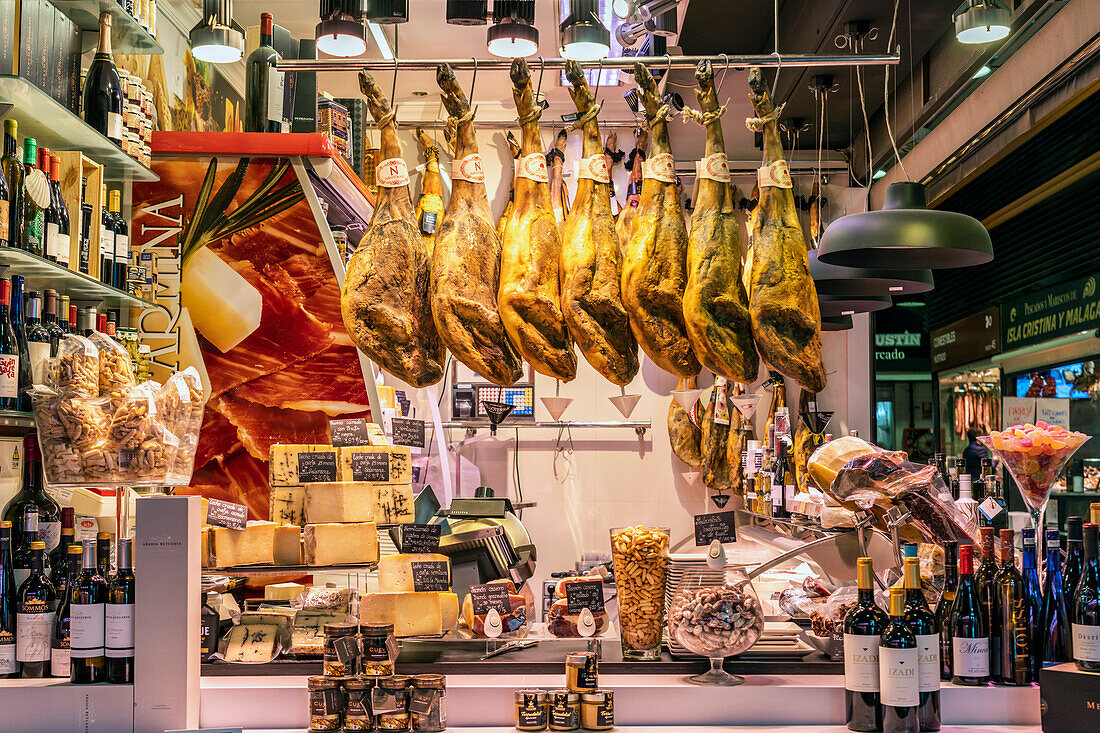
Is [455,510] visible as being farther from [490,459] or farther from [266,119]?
[490,459]

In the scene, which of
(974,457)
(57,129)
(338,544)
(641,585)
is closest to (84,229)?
(57,129)

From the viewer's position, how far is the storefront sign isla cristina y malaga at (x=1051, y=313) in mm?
4312

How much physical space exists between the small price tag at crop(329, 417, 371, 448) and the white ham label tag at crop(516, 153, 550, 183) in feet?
3.42

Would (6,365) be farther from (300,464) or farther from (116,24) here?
(116,24)

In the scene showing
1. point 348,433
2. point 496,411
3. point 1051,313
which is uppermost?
point 1051,313

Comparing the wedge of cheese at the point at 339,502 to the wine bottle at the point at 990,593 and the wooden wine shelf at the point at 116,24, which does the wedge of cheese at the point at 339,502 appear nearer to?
the wine bottle at the point at 990,593

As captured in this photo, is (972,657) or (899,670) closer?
(899,670)

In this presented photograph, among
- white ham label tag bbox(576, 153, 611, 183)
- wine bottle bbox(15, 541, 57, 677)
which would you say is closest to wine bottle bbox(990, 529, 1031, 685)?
white ham label tag bbox(576, 153, 611, 183)

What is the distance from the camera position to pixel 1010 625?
240 cm

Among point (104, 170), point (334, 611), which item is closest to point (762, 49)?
point (104, 170)

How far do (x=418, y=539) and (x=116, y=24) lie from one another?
7.85 feet

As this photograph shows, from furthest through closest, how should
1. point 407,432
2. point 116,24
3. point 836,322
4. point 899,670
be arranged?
point 836,322 < point 116,24 < point 407,432 < point 899,670

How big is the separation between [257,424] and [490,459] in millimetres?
3060

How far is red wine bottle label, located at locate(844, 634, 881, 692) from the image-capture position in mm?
2221
